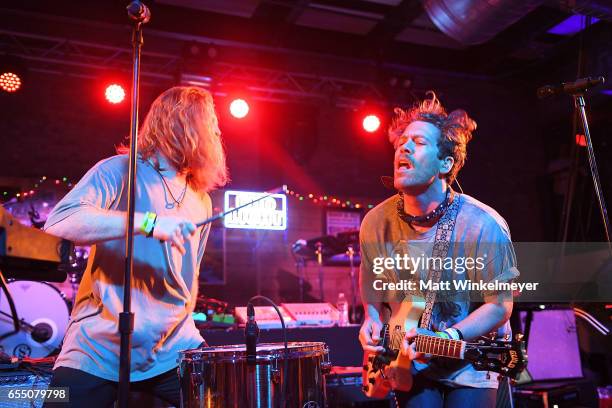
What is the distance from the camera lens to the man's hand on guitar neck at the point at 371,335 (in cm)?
304

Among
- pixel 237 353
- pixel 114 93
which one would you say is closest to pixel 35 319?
pixel 114 93

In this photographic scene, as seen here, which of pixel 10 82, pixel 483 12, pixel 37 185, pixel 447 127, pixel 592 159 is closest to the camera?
pixel 447 127

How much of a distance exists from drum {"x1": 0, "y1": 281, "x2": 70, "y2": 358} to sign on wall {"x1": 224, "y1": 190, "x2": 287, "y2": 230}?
2.95 meters

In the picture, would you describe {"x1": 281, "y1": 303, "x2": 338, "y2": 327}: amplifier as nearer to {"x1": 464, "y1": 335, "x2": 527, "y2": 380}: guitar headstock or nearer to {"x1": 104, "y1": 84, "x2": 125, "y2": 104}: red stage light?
{"x1": 104, "y1": 84, "x2": 125, "y2": 104}: red stage light

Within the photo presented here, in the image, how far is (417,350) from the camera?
276 cm

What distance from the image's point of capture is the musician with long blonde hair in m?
2.28

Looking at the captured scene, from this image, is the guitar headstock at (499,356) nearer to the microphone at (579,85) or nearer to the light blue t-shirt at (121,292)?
the light blue t-shirt at (121,292)

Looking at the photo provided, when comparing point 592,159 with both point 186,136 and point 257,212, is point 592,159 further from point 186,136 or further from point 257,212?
point 257,212

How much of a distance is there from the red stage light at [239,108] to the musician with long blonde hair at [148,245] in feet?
21.6

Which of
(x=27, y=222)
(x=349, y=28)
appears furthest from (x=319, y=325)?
(x=349, y=28)

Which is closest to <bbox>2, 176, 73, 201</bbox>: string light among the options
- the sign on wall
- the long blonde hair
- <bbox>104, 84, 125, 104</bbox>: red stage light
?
<bbox>104, 84, 125, 104</bbox>: red stage light

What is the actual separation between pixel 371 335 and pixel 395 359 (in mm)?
216

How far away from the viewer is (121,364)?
2064mm

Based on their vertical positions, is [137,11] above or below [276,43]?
below
